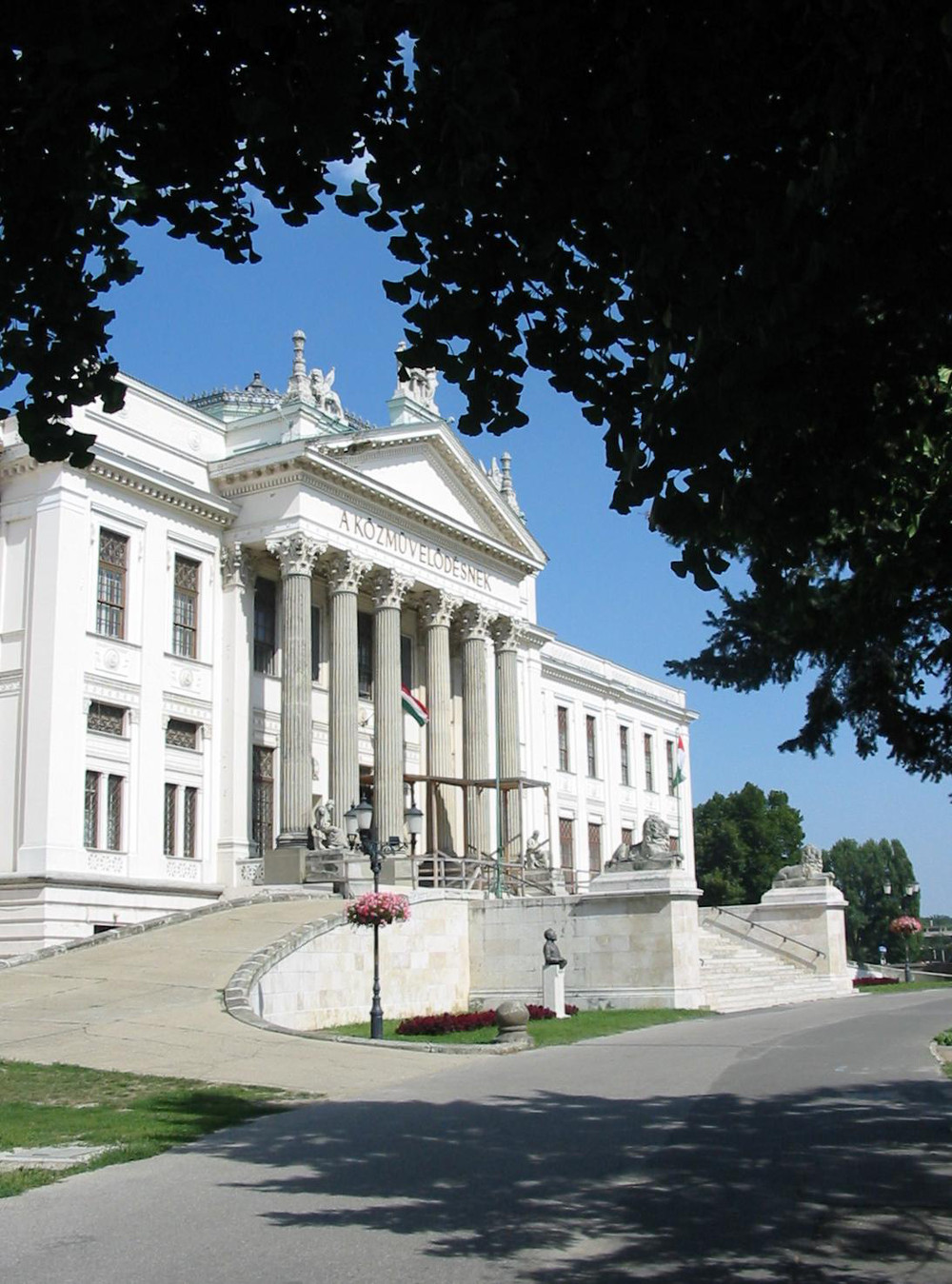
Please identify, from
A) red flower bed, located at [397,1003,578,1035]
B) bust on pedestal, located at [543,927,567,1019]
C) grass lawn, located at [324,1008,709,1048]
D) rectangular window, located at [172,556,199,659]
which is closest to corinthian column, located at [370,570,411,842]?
rectangular window, located at [172,556,199,659]

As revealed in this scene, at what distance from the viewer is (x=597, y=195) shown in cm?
696

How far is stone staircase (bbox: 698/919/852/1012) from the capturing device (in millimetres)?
33062

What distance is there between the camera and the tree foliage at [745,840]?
9356 cm

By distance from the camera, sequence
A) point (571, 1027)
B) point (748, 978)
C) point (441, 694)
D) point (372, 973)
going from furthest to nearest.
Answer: point (441, 694)
point (748, 978)
point (372, 973)
point (571, 1027)

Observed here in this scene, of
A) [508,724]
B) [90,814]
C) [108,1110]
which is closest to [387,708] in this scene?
[508,724]

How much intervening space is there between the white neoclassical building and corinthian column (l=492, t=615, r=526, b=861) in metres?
0.08

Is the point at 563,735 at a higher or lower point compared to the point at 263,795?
higher

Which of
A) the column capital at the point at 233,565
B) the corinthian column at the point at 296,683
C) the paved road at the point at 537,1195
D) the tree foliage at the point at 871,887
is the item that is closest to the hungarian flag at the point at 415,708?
the corinthian column at the point at 296,683

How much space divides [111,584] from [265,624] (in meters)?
6.30

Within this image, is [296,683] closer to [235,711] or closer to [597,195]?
[235,711]

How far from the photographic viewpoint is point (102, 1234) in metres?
8.17

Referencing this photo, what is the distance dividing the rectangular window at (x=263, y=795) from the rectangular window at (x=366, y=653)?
4.63 metres

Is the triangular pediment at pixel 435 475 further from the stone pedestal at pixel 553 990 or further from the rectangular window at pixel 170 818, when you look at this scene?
the stone pedestal at pixel 553 990

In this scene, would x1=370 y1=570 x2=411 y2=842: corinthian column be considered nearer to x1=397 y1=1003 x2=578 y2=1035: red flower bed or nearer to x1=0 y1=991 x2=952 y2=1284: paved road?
x1=397 y1=1003 x2=578 y2=1035: red flower bed
